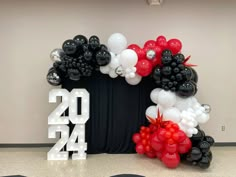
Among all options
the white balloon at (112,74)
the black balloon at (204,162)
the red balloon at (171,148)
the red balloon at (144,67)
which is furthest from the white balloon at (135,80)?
the black balloon at (204,162)

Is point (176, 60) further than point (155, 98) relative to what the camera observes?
No

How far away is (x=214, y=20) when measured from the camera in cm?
550

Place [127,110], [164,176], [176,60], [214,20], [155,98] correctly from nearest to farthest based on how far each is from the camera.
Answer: [164,176], [176,60], [155,98], [127,110], [214,20]

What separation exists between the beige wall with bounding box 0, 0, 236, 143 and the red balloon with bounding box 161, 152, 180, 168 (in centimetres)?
166

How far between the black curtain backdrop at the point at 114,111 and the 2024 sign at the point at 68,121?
0.91ft

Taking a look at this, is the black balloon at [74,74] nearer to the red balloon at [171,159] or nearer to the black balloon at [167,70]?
the black balloon at [167,70]

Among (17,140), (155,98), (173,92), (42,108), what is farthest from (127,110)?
(17,140)

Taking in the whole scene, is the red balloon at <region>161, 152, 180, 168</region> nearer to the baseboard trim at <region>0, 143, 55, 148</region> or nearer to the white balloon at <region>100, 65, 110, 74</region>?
the white balloon at <region>100, 65, 110, 74</region>

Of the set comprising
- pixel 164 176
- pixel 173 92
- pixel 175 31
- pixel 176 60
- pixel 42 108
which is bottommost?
pixel 164 176

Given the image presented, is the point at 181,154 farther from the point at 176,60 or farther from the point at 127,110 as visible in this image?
the point at 176,60

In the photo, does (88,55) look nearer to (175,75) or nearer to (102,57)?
(102,57)

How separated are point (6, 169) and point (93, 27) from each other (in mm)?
2863

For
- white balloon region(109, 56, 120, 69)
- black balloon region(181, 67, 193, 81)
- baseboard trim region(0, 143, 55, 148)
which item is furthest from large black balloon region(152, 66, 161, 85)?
baseboard trim region(0, 143, 55, 148)

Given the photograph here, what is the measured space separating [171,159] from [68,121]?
1.78 meters
